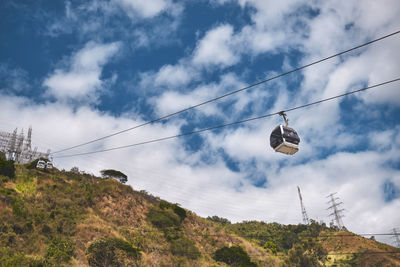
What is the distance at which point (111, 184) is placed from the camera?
4800 cm

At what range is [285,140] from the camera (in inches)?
473

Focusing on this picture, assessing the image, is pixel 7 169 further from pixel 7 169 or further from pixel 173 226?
pixel 173 226

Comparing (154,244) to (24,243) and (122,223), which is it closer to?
(122,223)

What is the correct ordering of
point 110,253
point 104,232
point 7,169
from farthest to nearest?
point 7,169, point 104,232, point 110,253

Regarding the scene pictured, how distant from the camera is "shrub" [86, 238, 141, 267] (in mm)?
29438

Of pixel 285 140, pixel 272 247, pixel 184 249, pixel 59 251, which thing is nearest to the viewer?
pixel 285 140

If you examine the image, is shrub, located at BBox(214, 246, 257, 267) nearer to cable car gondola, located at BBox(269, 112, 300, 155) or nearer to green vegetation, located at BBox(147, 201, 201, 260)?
green vegetation, located at BBox(147, 201, 201, 260)

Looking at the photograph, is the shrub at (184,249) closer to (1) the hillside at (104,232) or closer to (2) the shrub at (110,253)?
(1) the hillside at (104,232)

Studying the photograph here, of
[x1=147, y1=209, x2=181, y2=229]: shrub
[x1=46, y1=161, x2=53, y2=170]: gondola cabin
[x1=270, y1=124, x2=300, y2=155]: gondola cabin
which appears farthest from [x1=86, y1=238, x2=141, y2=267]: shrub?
[x1=270, y1=124, x2=300, y2=155]: gondola cabin

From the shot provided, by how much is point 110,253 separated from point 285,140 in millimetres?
25556

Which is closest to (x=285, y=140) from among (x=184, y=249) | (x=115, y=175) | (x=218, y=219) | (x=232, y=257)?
(x=184, y=249)

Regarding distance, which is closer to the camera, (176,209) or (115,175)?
(176,209)

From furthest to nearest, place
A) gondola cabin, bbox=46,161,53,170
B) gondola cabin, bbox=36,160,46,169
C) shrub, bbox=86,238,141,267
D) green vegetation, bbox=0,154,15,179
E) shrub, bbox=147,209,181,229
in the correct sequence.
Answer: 1. gondola cabin, bbox=46,161,53,170
2. gondola cabin, bbox=36,160,46,169
3. shrub, bbox=147,209,181,229
4. green vegetation, bbox=0,154,15,179
5. shrub, bbox=86,238,141,267

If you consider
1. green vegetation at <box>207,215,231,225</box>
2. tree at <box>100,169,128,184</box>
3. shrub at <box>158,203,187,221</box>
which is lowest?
shrub at <box>158,203,187,221</box>
